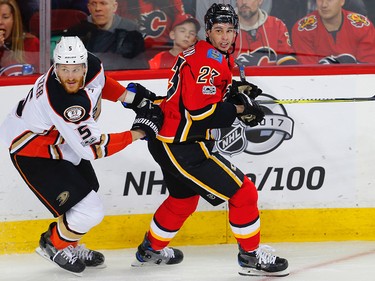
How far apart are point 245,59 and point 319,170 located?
2.03 ft

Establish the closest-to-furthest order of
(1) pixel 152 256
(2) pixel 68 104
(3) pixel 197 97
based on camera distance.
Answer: (2) pixel 68 104 < (3) pixel 197 97 < (1) pixel 152 256

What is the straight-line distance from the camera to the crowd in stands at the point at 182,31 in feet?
15.2

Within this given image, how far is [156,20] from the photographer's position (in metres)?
4.70

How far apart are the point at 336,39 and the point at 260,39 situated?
0.36 meters

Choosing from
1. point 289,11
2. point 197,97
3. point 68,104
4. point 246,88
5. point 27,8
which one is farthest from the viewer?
point 289,11

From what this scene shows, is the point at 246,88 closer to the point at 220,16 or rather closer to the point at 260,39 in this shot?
the point at 220,16

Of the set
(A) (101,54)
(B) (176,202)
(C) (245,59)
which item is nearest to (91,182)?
(B) (176,202)

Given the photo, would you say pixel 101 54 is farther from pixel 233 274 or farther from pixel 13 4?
pixel 233 274

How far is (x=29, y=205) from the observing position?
4.56m

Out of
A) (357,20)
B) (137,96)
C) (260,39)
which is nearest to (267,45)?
(260,39)

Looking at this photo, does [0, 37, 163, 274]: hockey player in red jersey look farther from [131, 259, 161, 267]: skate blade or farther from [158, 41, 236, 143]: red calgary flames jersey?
[131, 259, 161, 267]: skate blade

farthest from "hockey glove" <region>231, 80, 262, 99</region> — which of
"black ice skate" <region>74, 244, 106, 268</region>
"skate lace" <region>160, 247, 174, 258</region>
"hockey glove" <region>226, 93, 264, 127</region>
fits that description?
"black ice skate" <region>74, 244, 106, 268</region>

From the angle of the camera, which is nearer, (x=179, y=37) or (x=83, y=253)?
(x=83, y=253)

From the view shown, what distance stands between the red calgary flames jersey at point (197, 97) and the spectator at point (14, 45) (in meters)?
0.82
